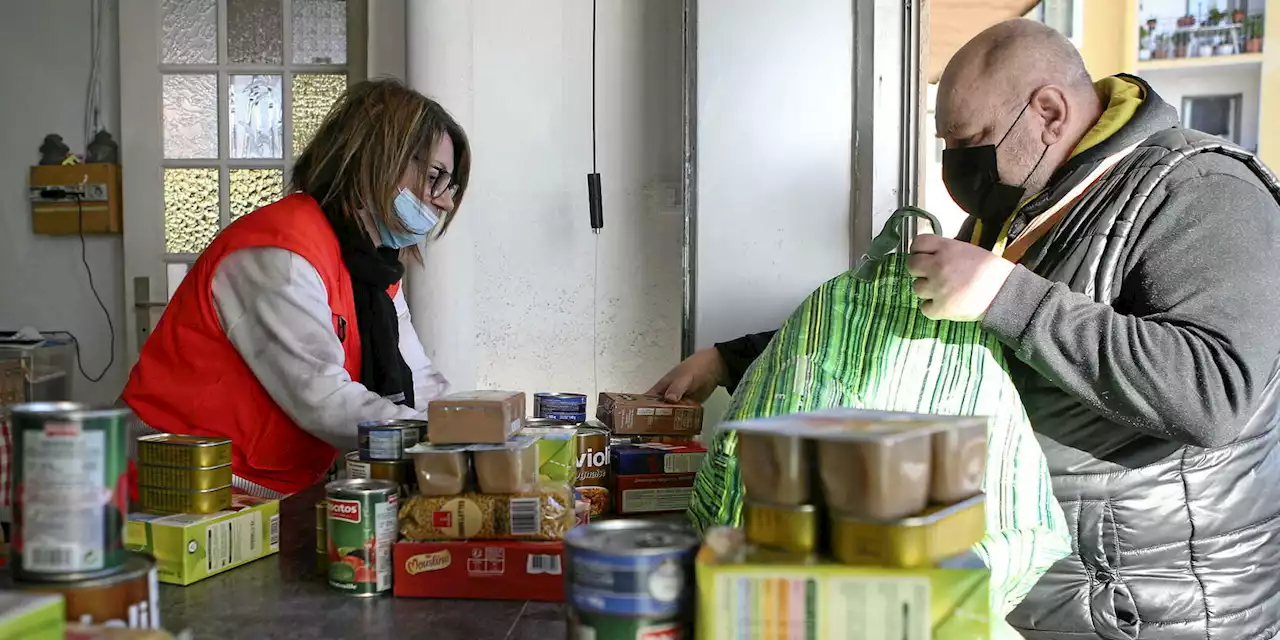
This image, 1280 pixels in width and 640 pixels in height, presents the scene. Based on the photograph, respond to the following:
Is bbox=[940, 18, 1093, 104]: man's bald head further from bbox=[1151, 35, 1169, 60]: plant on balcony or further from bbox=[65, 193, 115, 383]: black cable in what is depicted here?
bbox=[1151, 35, 1169, 60]: plant on balcony

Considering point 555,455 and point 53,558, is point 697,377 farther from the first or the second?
point 53,558

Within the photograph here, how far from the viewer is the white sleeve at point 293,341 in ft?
5.65

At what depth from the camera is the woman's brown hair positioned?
2033 mm

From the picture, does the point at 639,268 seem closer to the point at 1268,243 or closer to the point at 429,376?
the point at 429,376

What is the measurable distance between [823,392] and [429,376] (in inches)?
52.9

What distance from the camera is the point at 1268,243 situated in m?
1.34

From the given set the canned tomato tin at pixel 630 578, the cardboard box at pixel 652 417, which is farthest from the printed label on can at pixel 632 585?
the cardboard box at pixel 652 417

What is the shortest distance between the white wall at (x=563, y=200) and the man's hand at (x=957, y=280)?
1.91m

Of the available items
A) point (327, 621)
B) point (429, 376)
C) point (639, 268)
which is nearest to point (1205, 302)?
point (327, 621)

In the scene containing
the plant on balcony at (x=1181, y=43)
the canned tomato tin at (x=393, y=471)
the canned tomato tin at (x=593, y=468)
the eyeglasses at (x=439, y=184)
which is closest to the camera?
the canned tomato tin at (x=393, y=471)

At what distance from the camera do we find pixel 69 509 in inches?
31.5

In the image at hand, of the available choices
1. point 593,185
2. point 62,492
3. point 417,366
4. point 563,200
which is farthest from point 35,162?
point 62,492

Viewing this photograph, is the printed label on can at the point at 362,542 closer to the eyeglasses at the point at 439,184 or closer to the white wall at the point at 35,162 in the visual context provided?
the eyeglasses at the point at 439,184

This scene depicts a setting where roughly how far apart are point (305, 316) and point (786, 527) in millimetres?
1199
